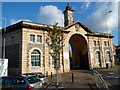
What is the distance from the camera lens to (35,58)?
21078 mm

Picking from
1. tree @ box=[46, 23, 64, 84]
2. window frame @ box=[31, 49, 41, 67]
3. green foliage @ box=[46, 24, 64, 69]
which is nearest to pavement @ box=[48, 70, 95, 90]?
tree @ box=[46, 23, 64, 84]

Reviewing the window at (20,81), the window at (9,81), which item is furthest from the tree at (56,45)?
the window at (9,81)

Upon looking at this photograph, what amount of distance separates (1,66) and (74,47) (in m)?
21.5

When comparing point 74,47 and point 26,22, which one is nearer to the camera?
point 26,22

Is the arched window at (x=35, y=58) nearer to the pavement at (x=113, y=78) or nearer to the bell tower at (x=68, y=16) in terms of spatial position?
the pavement at (x=113, y=78)

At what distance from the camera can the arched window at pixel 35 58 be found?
2076 cm

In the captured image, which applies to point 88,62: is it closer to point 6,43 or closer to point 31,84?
point 6,43

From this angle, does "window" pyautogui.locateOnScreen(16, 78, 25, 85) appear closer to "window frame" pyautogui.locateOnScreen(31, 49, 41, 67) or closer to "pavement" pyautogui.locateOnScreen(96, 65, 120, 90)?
"pavement" pyautogui.locateOnScreen(96, 65, 120, 90)

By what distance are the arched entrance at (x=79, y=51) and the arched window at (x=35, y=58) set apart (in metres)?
11.1

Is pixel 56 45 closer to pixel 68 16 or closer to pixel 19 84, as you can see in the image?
pixel 19 84

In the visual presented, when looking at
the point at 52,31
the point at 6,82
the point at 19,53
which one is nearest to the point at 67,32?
the point at 19,53

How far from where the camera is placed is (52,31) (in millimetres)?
12930

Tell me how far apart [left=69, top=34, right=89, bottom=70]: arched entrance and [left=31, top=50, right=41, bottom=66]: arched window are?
1110cm

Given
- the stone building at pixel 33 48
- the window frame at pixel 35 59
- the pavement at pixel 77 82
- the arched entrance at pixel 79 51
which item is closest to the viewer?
the pavement at pixel 77 82
